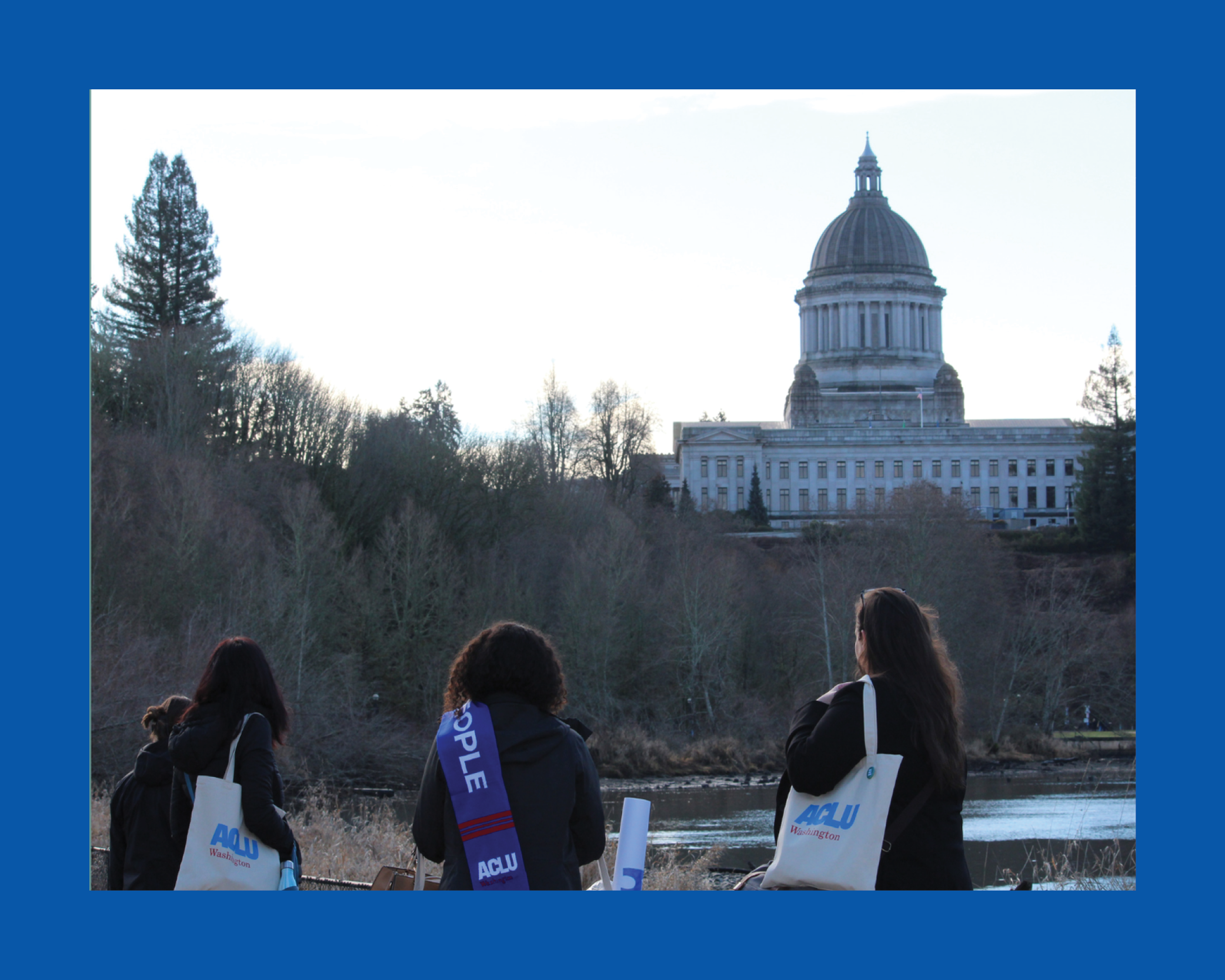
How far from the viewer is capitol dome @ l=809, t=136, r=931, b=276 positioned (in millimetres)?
115438

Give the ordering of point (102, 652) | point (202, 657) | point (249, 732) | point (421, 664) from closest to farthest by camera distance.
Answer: point (249, 732) → point (102, 652) → point (202, 657) → point (421, 664)

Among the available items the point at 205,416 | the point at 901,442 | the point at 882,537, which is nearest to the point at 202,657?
the point at 205,416

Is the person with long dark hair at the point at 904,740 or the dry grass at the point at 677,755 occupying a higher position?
the person with long dark hair at the point at 904,740

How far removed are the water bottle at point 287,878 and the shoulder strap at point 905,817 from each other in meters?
2.16

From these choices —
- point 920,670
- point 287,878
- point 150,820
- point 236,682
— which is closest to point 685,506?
point 150,820

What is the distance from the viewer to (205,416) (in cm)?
4453

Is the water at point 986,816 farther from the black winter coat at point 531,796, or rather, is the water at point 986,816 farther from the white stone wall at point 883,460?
the white stone wall at point 883,460

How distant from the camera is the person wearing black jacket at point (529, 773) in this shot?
4.30 metres

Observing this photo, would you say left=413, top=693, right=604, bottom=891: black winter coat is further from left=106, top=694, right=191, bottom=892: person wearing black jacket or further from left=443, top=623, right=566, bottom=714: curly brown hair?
left=106, top=694, right=191, bottom=892: person wearing black jacket

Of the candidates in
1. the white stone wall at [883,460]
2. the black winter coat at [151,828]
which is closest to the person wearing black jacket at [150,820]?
the black winter coat at [151,828]

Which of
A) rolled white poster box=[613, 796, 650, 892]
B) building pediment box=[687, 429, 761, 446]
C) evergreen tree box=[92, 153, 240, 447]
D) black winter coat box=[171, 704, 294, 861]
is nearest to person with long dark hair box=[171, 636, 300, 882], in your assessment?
black winter coat box=[171, 704, 294, 861]

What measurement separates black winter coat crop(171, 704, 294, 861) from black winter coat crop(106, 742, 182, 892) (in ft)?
1.12

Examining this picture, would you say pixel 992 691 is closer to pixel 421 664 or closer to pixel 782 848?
pixel 421 664

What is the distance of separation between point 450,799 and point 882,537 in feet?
155
